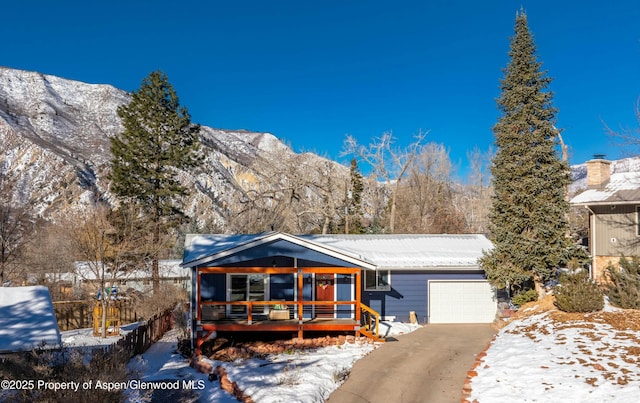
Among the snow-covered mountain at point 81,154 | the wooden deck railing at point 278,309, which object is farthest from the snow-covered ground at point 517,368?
the snow-covered mountain at point 81,154

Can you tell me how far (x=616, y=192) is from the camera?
21.6 m

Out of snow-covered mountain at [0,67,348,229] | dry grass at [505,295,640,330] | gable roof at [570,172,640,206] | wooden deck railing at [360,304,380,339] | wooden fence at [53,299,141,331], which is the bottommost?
wooden fence at [53,299,141,331]

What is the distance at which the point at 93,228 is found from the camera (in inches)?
892

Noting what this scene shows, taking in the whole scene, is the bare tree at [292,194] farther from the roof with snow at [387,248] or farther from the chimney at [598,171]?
the chimney at [598,171]

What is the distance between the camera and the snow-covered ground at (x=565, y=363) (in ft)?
32.1

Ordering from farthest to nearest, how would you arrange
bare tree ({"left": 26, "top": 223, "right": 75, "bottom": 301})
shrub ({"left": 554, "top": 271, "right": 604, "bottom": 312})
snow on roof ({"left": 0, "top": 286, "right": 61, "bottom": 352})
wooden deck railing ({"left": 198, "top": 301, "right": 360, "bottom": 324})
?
1. bare tree ({"left": 26, "top": 223, "right": 75, "bottom": 301})
2. wooden deck railing ({"left": 198, "top": 301, "right": 360, "bottom": 324})
3. shrub ({"left": 554, "top": 271, "right": 604, "bottom": 312})
4. snow on roof ({"left": 0, "top": 286, "right": 61, "bottom": 352})

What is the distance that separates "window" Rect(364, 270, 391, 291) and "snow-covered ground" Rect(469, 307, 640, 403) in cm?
537

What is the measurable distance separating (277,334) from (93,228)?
36.7 ft

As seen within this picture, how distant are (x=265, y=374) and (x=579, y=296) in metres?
10.3

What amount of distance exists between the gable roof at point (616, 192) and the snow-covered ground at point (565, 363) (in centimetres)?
720

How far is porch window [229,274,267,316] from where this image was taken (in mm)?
17828

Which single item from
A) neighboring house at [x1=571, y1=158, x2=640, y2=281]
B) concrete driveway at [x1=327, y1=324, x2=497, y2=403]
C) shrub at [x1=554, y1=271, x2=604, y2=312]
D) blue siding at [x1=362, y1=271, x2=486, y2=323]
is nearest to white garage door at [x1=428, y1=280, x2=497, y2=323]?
blue siding at [x1=362, y1=271, x2=486, y2=323]

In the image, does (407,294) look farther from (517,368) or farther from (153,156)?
(153,156)

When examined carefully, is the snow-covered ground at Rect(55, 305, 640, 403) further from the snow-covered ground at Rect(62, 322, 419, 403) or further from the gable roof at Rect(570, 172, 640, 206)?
the gable roof at Rect(570, 172, 640, 206)
